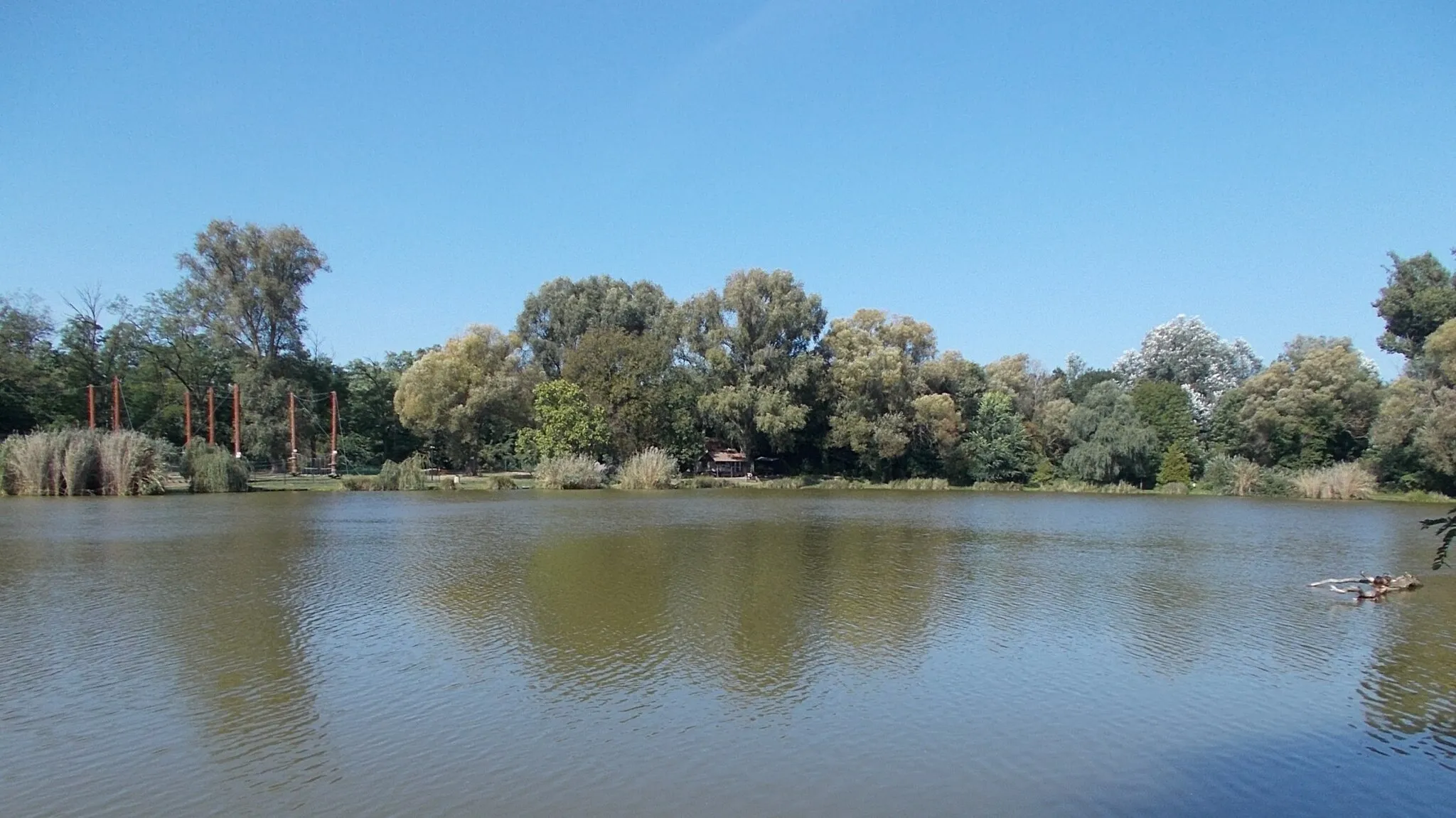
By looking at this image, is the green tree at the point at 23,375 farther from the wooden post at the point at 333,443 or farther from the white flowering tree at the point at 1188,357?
the white flowering tree at the point at 1188,357

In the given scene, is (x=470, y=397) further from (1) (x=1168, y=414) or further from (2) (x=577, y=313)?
(1) (x=1168, y=414)

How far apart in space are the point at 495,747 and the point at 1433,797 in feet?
25.2

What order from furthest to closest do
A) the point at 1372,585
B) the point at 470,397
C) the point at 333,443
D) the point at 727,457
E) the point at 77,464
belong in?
the point at 727,457, the point at 470,397, the point at 333,443, the point at 77,464, the point at 1372,585

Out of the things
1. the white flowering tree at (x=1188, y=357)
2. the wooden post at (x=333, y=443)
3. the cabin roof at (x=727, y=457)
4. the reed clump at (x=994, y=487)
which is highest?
the white flowering tree at (x=1188, y=357)

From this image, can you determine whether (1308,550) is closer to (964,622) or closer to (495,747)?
(964,622)

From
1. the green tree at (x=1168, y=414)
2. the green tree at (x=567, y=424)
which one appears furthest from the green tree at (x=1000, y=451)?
the green tree at (x=567, y=424)

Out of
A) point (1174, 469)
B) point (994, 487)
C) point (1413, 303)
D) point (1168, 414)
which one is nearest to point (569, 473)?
point (994, 487)

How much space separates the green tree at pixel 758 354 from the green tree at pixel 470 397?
1135 centimetres

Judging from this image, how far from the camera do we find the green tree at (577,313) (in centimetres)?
6169

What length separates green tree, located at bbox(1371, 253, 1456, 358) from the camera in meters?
Result: 48.9

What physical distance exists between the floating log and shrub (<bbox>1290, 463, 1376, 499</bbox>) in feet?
97.0

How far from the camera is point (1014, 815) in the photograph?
22.5 ft

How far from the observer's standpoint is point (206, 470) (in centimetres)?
4006

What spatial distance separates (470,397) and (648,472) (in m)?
12.7
